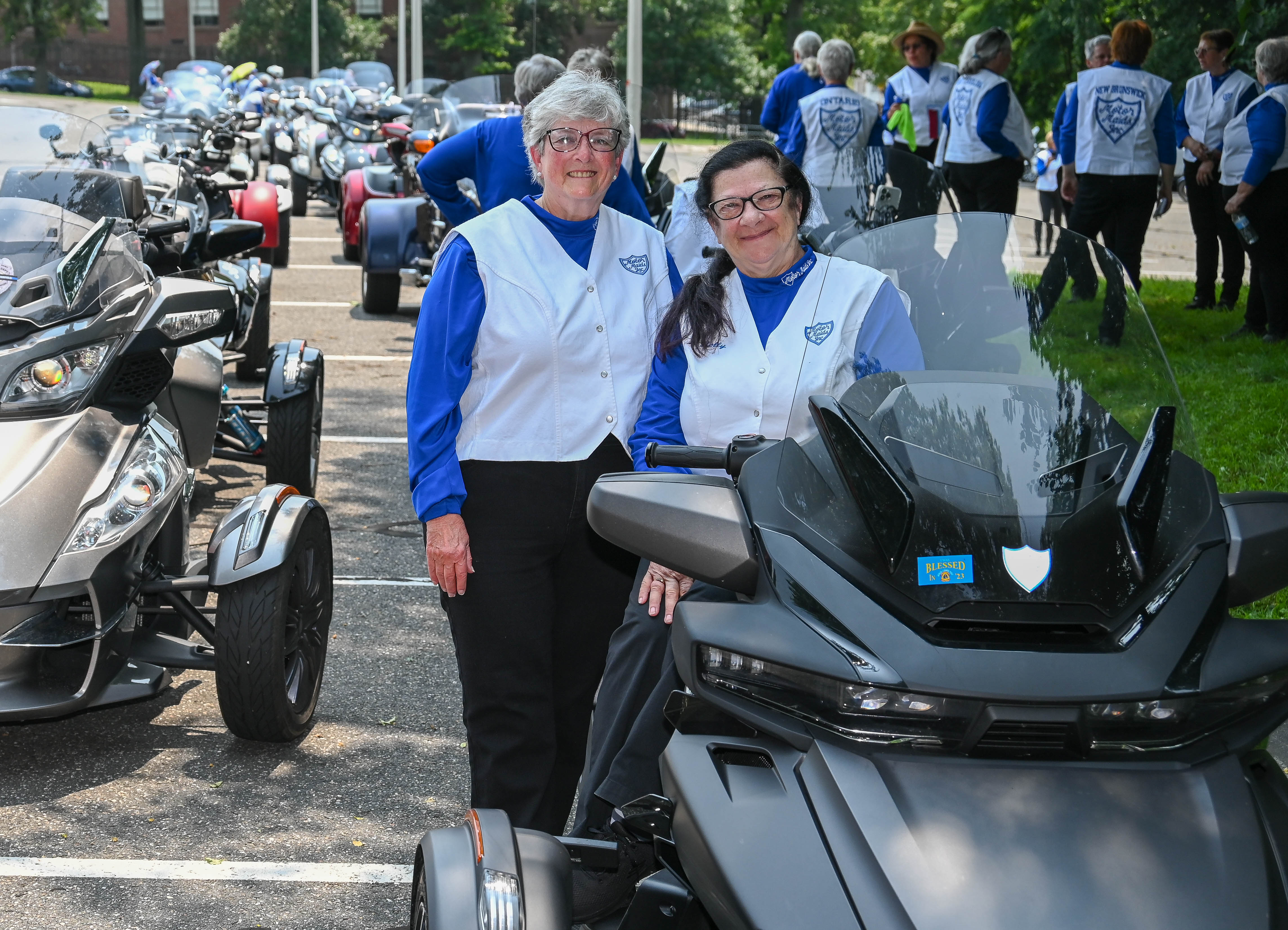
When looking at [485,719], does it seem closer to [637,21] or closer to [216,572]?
[216,572]

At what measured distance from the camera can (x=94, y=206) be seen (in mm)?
4738

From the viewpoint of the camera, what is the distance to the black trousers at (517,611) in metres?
3.23

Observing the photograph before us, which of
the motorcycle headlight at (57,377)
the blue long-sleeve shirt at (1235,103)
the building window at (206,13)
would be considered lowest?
the motorcycle headlight at (57,377)

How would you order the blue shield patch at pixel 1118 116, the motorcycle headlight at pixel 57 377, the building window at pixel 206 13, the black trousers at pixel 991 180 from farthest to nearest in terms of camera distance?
the building window at pixel 206 13, the black trousers at pixel 991 180, the blue shield patch at pixel 1118 116, the motorcycle headlight at pixel 57 377

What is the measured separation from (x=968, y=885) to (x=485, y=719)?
63.5 inches

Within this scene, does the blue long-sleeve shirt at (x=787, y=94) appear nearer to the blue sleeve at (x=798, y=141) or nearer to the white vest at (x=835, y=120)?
the blue sleeve at (x=798, y=141)

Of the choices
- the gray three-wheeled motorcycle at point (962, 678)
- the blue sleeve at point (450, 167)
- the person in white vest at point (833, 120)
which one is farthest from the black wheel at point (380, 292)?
the gray three-wheeled motorcycle at point (962, 678)

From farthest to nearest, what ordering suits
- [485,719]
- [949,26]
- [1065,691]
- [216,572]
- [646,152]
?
1. [949,26]
2. [646,152]
3. [216,572]
4. [485,719]
5. [1065,691]

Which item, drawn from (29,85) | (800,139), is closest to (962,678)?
(800,139)

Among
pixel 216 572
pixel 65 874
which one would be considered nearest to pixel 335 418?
pixel 216 572

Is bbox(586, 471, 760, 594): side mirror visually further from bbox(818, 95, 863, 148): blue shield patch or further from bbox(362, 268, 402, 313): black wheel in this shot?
bbox(362, 268, 402, 313): black wheel

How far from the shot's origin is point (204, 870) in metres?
3.67

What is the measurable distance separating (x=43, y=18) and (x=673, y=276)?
67613mm

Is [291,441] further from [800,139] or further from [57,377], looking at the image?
[800,139]
